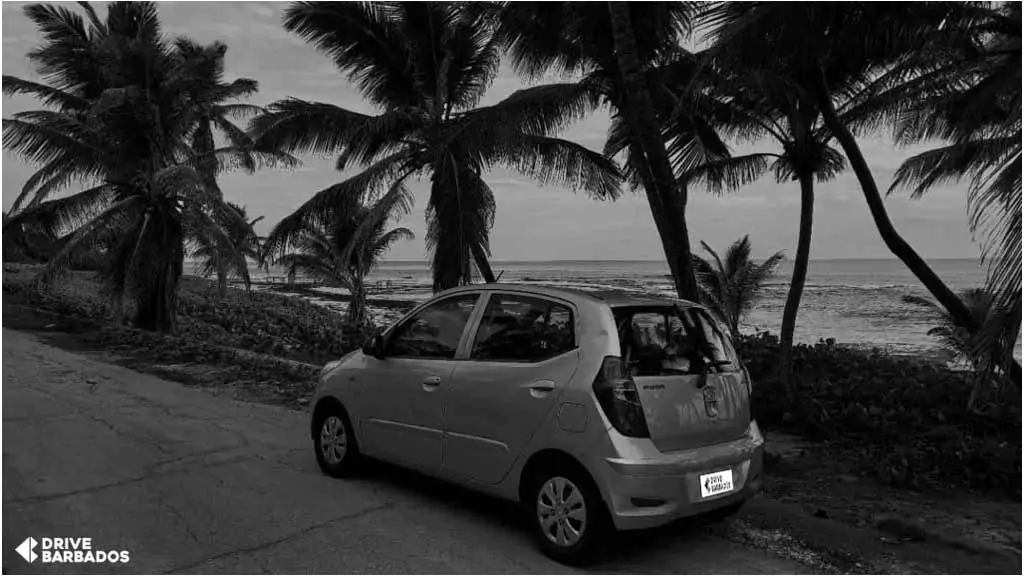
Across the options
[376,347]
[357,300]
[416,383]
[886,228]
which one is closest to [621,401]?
[416,383]

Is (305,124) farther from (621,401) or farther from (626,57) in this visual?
(621,401)

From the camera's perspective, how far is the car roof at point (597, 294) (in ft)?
14.6

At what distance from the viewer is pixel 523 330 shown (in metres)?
4.66

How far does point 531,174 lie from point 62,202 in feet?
39.2

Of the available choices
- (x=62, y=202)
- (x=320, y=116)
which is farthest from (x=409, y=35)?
(x=62, y=202)

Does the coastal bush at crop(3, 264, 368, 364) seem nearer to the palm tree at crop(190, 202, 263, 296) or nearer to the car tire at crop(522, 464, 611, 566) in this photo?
the palm tree at crop(190, 202, 263, 296)

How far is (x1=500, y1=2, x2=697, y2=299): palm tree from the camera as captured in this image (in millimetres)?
7871

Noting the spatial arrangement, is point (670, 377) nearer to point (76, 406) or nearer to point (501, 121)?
point (501, 121)

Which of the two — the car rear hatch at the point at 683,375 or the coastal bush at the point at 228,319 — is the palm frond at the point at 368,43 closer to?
the coastal bush at the point at 228,319

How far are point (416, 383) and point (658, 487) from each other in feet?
6.09

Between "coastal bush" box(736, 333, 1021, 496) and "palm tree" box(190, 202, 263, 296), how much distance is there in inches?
435

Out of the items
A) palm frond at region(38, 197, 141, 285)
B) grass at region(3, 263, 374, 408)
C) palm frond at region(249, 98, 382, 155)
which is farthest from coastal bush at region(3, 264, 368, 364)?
palm frond at region(249, 98, 382, 155)

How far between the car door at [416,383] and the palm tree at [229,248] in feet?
38.0

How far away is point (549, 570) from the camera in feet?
13.4
